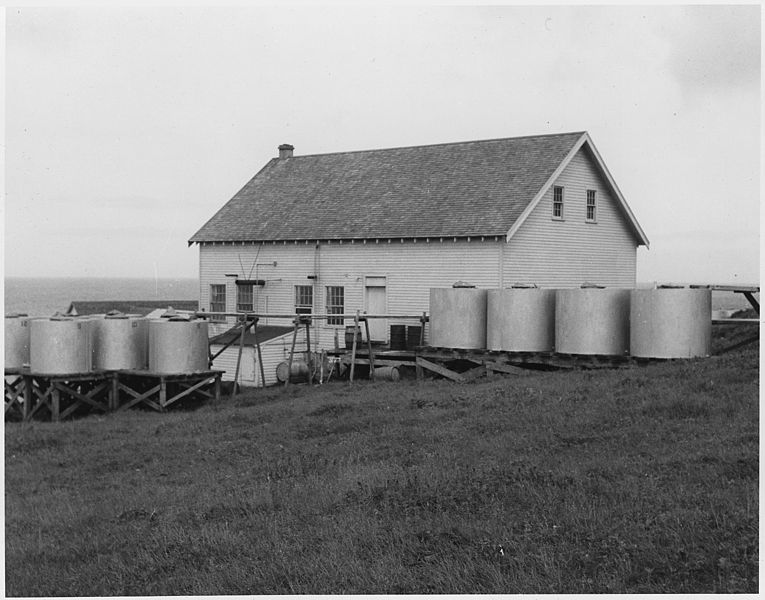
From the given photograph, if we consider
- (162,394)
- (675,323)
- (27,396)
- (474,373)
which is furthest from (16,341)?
(675,323)

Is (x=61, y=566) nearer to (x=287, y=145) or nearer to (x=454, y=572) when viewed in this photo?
(x=454, y=572)

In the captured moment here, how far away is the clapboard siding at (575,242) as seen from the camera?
26.6 meters

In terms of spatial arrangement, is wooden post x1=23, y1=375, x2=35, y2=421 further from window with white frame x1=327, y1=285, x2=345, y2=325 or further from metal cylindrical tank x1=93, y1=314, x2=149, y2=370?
window with white frame x1=327, y1=285, x2=345, y2=325

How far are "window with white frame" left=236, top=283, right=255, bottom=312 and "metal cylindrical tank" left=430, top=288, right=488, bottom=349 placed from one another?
34.4ft

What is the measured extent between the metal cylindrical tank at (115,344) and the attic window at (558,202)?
13.3m

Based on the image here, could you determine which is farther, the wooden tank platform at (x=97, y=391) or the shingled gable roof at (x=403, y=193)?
the shingled gable roof at (x=403, y=193)

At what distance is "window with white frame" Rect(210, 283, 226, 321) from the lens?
32875mm

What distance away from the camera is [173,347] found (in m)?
22.7

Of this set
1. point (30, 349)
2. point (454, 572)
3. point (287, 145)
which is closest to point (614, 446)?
point (454, 572)

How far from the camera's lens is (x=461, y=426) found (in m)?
14.3

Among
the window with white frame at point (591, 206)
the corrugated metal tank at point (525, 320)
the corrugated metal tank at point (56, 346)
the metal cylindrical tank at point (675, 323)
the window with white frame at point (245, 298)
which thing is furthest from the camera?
the window with white frame at point (245, 298)

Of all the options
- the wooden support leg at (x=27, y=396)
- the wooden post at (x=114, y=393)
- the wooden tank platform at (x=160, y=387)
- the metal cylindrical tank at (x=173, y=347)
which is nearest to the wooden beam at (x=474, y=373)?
the wooden tank platform at (x=160, y=387)

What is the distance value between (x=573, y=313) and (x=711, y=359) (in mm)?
3611

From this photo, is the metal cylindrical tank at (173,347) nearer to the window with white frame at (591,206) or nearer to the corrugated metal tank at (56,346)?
the corrugated metal tank at (56,346)
